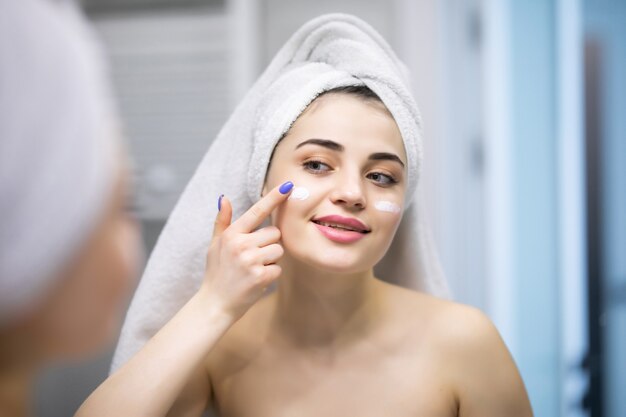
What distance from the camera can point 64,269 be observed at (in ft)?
1.03

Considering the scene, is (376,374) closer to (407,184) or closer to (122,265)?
(407,184)

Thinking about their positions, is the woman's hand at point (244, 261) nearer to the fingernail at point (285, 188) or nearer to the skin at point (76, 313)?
the fingernail at point (285, 188)

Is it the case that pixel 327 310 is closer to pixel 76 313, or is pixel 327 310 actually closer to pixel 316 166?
pixel 316 166

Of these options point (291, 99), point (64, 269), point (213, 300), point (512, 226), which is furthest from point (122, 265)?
point (512, 226)

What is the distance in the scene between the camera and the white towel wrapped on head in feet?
2.41

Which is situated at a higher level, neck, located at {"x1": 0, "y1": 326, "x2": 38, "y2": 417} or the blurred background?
the blurred background

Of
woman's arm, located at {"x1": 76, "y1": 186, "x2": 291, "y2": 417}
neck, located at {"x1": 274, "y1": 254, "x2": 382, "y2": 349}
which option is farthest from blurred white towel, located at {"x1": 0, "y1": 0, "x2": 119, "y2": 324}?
neck, located at {"x1": 274, "y1": 254, "x2": 382, "y2": 349}

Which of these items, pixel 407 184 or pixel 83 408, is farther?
pixel 407 184

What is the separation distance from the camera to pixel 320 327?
2.61ft

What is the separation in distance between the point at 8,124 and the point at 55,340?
0.47 ft

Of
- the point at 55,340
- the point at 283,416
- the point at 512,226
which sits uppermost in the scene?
the point at 512,226

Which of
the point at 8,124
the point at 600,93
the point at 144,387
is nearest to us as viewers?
the point at 8,124

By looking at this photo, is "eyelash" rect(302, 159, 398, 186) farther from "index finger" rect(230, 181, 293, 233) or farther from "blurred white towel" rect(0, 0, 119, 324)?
"blurred white towel" rect(0, 0, 119, 324)

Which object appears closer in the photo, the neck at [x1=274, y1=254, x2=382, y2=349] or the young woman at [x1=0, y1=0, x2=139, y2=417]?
the young woman at [x1=0, y1=0, x2=139, y2=417]
